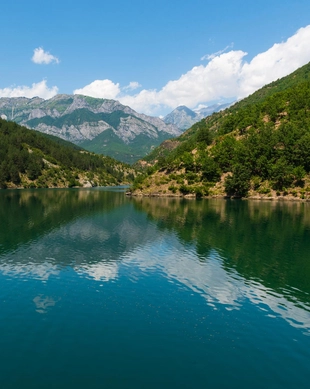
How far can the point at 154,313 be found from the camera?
100.0 ft

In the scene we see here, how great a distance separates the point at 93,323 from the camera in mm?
28156

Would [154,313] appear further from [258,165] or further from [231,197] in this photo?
[258,165]

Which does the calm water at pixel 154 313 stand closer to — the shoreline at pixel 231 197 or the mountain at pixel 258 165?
the shoreline at pixel 231 197

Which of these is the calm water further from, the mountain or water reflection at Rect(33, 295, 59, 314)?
the mountain

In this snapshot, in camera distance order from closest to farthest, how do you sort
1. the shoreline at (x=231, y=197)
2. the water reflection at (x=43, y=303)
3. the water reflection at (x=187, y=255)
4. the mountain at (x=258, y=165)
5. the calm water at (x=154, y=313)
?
the calm water at (x=154, y=313), the water reflection at (x=43, y=303), the water reflection at (x=187, y=255), the shoreline at (x=231, y=197), the mountain at (x=258, y=165)

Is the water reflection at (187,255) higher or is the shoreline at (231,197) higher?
the shoreline at (231,197)

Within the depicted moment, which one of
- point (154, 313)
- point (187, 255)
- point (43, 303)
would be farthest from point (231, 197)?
point (43, 303)

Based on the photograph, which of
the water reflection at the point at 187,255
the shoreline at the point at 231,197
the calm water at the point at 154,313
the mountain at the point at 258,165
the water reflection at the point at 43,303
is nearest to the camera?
the calm water at the point at 154,313

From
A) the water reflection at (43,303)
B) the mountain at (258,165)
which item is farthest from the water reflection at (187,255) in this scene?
the mountain at (258,165)

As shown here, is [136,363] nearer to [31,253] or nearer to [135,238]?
[31,253]

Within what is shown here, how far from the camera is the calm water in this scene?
20.9 m

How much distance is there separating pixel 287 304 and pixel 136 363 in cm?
1945

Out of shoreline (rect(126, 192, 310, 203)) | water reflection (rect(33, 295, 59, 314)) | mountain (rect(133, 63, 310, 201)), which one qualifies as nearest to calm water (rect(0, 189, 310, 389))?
water reflection (rect(33, 295, 59, 314))

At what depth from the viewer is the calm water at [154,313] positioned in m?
20.9
